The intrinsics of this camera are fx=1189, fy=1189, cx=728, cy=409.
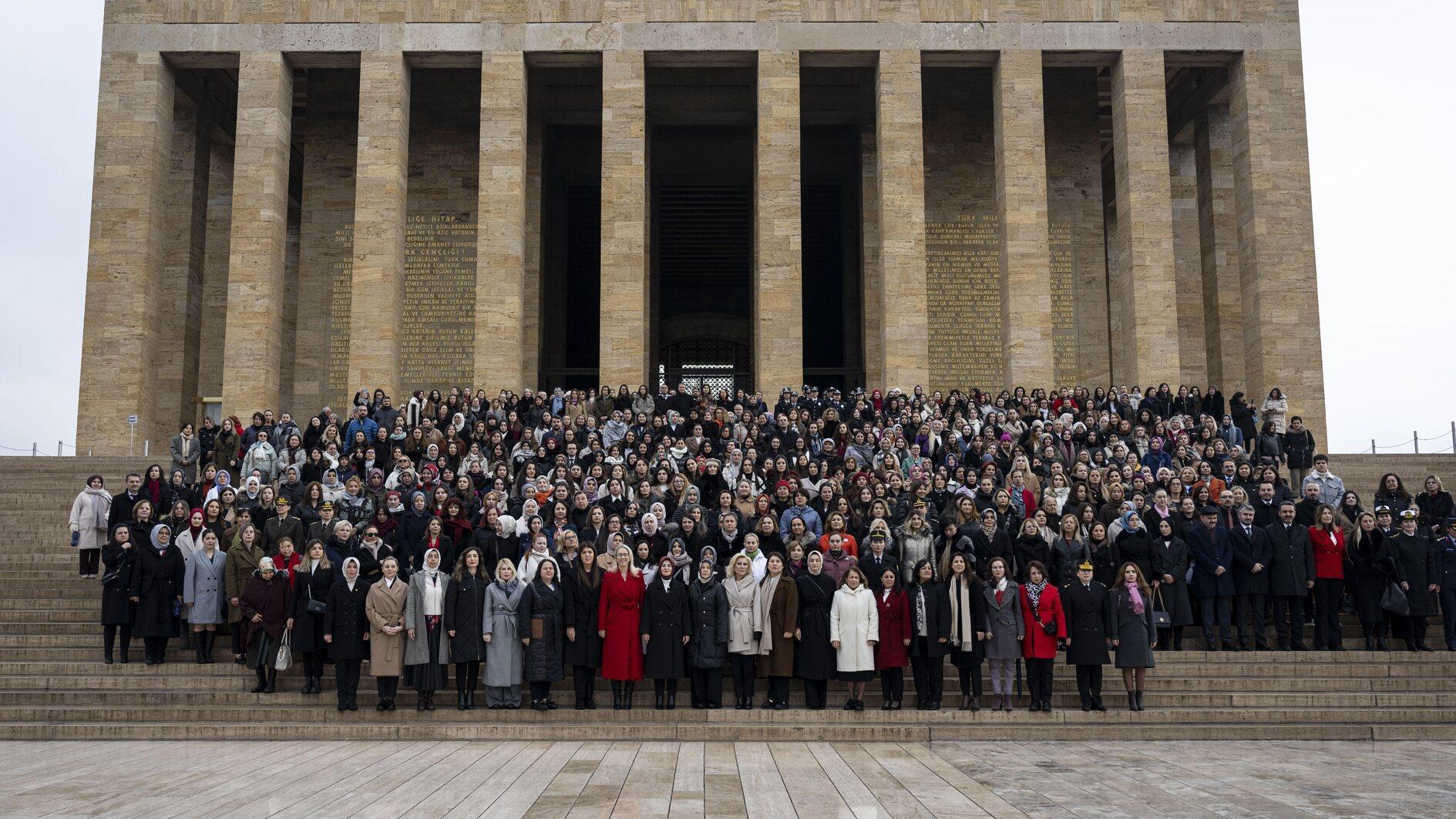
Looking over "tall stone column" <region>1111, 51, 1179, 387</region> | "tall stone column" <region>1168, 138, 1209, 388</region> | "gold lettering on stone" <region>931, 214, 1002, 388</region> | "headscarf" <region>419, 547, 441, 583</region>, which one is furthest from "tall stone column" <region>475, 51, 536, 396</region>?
"tall stone column" <region>1168, 138, 1209, 388</region>

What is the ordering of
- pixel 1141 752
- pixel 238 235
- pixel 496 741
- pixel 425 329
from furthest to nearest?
pixel 425 329, pixel 238 235, pixel 496 741, pixel 1141 752

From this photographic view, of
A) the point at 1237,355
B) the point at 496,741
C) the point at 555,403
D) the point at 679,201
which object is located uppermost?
the point at 679,201

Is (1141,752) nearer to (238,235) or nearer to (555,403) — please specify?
(555,403)

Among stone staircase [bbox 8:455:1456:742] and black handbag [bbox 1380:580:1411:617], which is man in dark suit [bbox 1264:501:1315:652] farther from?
black handbag [bbox 1380:580:1411:617]

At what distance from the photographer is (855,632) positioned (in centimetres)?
1075

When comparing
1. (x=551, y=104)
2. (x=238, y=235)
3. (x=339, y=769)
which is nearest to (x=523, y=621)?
(x=339, y=769)

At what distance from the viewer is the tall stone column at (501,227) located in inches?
914

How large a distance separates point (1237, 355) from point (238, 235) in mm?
21325

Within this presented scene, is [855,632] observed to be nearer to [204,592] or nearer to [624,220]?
[204,592]

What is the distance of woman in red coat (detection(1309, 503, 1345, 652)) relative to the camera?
1245cm

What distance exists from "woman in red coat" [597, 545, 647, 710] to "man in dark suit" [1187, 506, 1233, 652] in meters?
5.75

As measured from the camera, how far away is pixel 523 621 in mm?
10852

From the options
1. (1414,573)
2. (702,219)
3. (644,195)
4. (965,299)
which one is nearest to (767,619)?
(1414,573)

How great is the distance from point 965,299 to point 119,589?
18845mm
